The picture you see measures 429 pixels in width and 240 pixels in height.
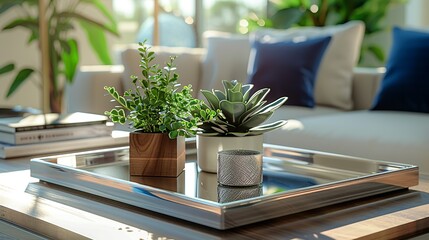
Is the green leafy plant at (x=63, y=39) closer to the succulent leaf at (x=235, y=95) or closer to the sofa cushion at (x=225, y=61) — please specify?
the sofa cushion at (x=225, y=61)

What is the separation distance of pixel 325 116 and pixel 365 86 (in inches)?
23.7

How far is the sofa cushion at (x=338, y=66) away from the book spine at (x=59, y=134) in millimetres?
1774

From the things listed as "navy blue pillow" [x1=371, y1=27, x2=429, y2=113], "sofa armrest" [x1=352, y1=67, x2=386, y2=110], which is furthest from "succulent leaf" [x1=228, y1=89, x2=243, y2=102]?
"sofa armrest" [x1=352, y1=67, x2=386, y2=110]

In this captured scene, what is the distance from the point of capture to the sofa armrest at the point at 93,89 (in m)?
3.67

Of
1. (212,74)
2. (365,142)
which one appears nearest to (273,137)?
(365,142)

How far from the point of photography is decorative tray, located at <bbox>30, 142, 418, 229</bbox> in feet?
3.82

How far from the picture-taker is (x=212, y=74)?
12.8ft

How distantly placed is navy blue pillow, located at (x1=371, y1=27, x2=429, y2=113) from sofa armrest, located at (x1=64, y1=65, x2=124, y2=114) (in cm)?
129

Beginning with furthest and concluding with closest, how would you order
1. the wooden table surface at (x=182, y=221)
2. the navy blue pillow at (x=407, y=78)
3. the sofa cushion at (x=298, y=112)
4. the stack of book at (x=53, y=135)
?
the sofa cushion at (x=298, y=112), the navy blue pillow at (x=407, y=78), the stack of book at (x=53, y=135), the wooden table surface at (x=182, y=221)

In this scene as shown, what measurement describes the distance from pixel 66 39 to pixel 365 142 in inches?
93.6

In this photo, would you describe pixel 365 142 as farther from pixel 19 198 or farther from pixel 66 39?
pixel 66 39

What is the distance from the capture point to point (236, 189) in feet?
4.43

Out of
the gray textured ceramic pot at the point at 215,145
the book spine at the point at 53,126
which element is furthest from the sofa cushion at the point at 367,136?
the gray textured ceramic pot at the point at 215,145

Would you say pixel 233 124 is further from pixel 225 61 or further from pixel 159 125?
pixel 225 61
